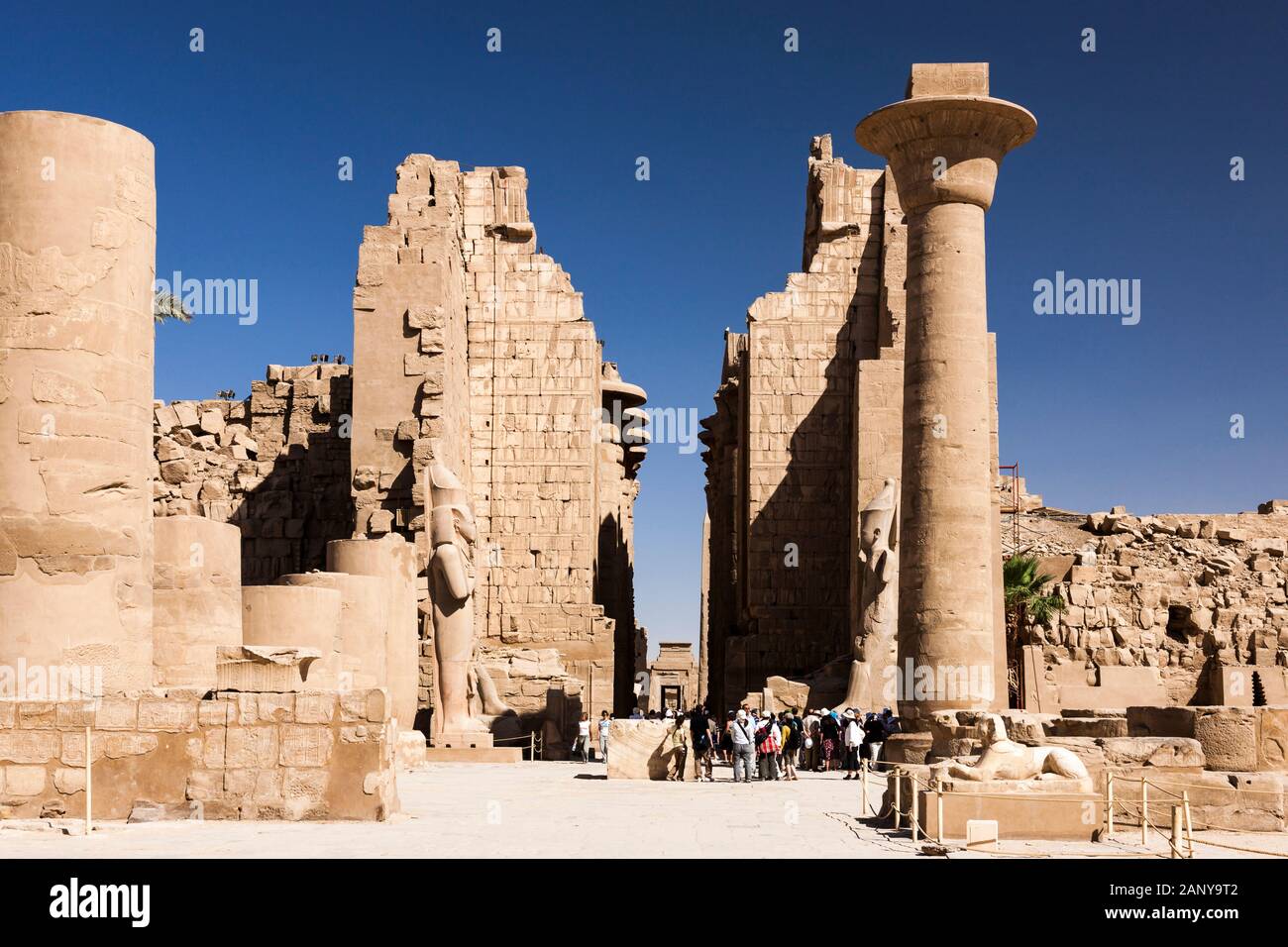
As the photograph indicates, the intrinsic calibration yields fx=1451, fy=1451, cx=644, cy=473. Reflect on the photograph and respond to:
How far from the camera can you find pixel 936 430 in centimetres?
1820

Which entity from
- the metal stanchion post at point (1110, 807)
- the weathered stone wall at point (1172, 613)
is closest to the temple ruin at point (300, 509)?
the metal stanchion post at point (1110, 807)

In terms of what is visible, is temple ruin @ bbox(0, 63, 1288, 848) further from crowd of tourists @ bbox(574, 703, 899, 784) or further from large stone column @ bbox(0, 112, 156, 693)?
crowd of tourists @ bbox(574, 703, 899, 784)

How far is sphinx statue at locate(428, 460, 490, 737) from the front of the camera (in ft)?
70.0

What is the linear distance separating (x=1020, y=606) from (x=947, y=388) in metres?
12.1

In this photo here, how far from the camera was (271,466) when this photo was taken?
104ft

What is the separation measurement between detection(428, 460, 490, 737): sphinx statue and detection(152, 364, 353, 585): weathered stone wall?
8.45 metres

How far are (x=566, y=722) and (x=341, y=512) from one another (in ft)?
25.3

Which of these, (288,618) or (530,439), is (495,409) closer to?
(530,439)

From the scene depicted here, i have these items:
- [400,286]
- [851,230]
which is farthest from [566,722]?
[851,230]

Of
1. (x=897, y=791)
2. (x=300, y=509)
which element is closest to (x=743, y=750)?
(x=897, y=791)

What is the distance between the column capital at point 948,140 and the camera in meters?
18.0

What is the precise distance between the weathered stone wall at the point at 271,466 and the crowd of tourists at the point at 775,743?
9796 millimetres

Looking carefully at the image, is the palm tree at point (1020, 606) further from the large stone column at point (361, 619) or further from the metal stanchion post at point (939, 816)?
the metal stanchion post at point (939, 816)
